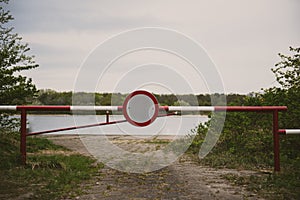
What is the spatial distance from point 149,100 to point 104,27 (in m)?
3.80

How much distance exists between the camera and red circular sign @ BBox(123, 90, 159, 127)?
5.27 metres

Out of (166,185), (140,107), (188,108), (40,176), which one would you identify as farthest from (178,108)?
(40,176)

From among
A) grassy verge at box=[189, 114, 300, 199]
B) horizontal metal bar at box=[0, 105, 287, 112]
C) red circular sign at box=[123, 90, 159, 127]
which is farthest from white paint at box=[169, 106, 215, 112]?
grassy verge at box=[189, 114, 300, 199]

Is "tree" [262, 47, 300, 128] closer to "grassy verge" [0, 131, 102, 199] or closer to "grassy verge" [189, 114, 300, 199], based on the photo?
"grassy verge" [189, 114, 300, 199]

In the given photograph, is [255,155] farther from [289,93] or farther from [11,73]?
[11,73]

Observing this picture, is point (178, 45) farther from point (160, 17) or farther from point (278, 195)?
point (278, 195)

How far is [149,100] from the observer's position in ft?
17.3

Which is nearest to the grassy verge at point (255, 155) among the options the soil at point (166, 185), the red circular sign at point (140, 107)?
the soil at point (166, 185)

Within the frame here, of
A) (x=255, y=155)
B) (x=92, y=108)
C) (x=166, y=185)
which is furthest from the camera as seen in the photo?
(x=255, y=155)

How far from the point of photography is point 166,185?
4.33m

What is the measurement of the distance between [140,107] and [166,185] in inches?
56.9

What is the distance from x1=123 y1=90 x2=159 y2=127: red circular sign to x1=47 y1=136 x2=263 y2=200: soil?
852mm

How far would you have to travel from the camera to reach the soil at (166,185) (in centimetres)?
379

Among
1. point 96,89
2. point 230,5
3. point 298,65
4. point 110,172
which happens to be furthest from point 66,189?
point 230,5
